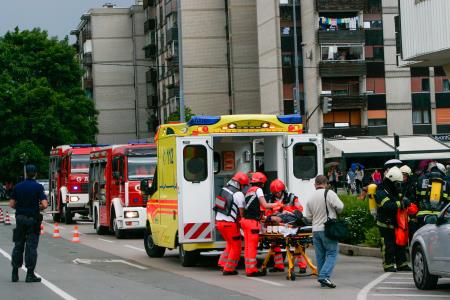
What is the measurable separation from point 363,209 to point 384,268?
508 cm

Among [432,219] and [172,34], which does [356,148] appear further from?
[432,219]

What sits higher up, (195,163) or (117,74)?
(117,74)

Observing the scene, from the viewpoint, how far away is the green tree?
75.9m

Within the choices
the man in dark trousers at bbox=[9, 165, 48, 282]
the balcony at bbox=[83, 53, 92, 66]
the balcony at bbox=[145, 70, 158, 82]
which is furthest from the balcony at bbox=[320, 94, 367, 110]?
the man in dark trousers at bbox=[9, 165, 48, 282]

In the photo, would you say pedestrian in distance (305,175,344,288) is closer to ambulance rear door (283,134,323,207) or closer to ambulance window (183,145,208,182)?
ambulance window (183,145,208,182)

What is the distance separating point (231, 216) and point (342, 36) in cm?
5624

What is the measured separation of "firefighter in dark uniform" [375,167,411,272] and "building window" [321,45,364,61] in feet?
181

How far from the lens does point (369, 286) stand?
53.7 feet

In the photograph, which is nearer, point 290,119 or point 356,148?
point 290,119

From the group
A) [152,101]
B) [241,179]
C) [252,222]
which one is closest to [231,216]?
[252,222]

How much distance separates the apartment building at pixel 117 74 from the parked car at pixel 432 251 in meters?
88.8

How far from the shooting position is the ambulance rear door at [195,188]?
64.6ft

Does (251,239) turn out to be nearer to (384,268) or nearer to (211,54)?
(384,268)

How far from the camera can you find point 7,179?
79.1 m
